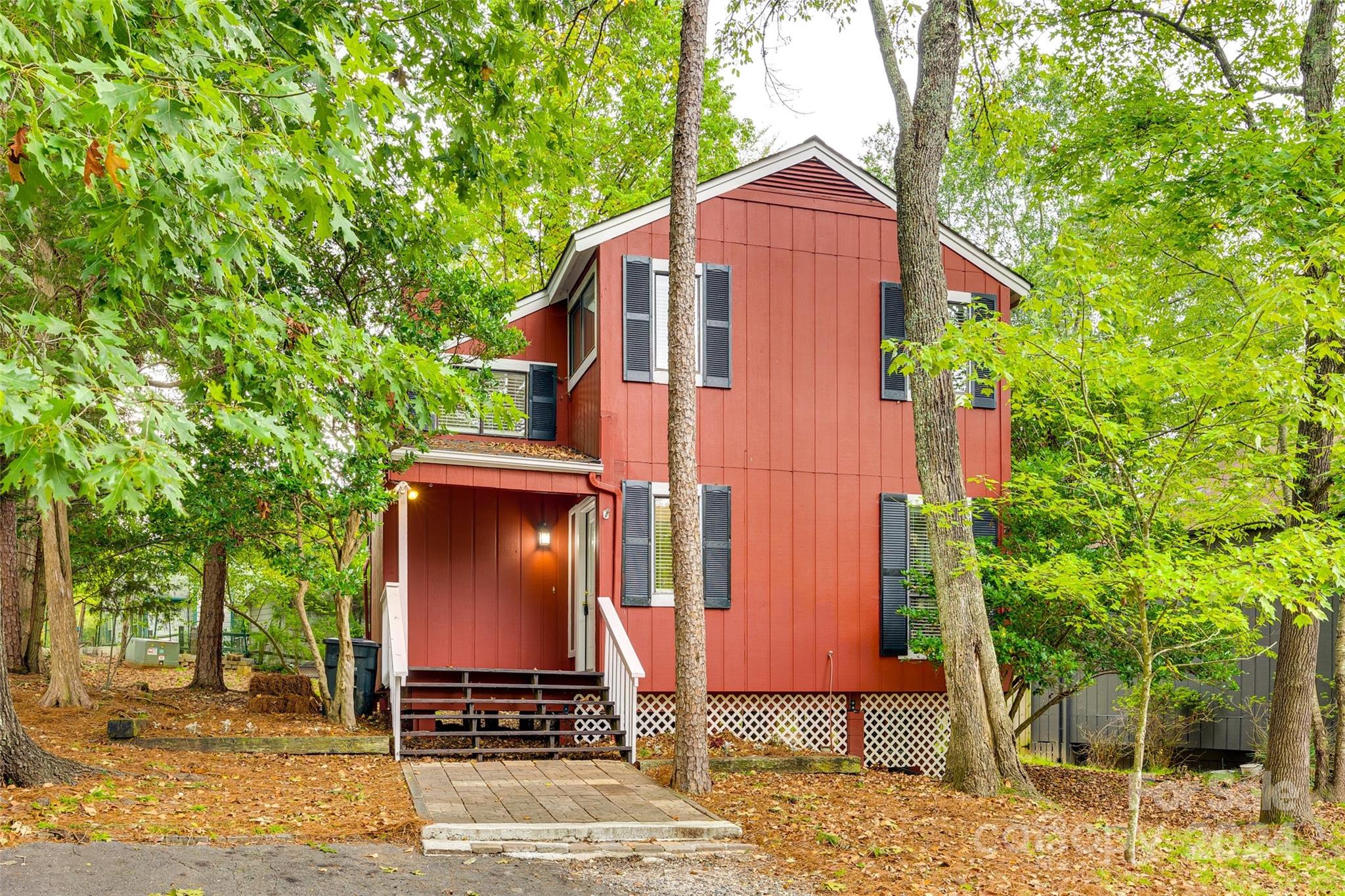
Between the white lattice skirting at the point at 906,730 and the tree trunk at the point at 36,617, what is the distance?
462 inches

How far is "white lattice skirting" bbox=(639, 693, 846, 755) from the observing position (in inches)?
424

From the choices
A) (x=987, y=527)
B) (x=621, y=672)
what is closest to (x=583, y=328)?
(x=621, y=672)

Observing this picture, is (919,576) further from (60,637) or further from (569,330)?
(60,637)

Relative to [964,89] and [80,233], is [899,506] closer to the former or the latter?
[964,89]

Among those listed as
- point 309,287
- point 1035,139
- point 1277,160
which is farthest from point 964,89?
point 309,287

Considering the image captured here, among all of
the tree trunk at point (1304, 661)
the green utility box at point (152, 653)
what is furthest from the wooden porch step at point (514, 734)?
the green utility box at point (152, 653)

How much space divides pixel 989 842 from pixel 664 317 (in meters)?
6.14

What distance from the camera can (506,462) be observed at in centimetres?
1042

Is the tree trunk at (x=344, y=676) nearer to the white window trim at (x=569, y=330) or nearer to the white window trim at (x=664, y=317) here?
the white window trim at (x=569, y=330)

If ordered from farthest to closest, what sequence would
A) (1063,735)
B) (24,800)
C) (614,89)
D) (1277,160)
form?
(614,89) < (1063,735) < (1277,160) < (24,800)

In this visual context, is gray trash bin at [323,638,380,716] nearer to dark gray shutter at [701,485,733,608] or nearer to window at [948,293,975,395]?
dark gray shutter at [701,485,733,608]

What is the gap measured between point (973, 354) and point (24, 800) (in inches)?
259

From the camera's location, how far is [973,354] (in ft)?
22.9

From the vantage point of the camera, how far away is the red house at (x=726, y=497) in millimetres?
10609
